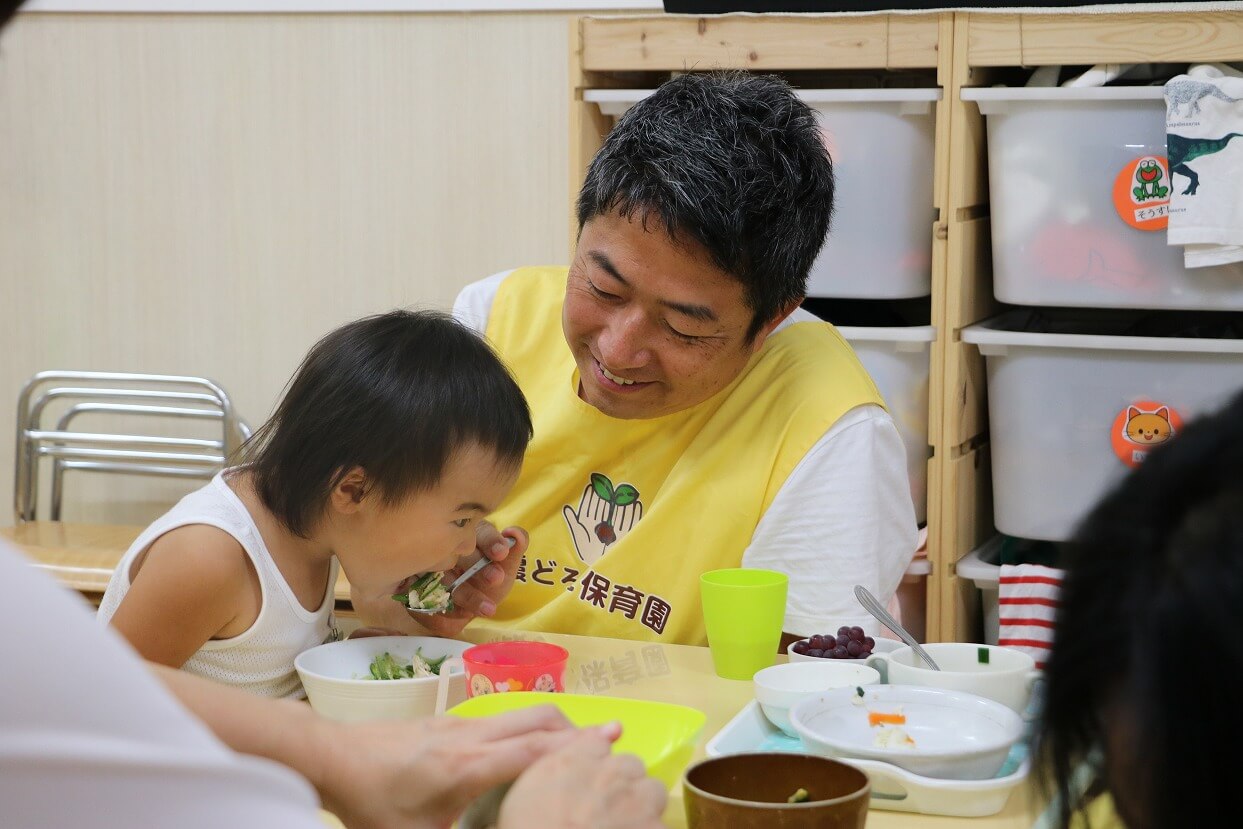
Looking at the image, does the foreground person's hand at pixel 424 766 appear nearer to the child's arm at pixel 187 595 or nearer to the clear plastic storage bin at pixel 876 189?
the child's arm at pixel 187 595

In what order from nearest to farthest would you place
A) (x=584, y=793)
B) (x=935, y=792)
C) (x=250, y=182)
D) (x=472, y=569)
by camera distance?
(x=584, y=793) → (x=935, y=792) → (x=472, y=569) → (x=250, y=182)

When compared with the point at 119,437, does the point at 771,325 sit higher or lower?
higher

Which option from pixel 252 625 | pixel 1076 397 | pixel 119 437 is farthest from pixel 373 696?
pixel 119 437

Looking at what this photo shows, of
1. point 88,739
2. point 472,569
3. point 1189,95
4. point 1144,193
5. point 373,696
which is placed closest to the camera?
point 88,739

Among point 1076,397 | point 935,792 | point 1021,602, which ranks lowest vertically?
point 1021,602

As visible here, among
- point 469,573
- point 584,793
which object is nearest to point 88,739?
point 584,793

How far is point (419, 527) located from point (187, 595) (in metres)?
0.26

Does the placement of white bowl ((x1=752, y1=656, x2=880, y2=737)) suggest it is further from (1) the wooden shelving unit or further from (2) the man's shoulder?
(1) the wooden shelving unit

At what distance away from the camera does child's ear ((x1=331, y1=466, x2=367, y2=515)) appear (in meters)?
1.38

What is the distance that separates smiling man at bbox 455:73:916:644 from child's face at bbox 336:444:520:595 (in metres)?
0.20

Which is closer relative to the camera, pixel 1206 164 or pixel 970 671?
pixel 970 671

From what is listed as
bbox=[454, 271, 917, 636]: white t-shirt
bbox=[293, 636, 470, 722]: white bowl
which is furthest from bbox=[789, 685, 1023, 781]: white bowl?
bbox=[454, 271, 917, 636]: white t-shirt

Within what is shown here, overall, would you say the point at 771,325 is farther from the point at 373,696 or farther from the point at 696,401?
the point at 373,696

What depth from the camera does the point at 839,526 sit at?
153cm
